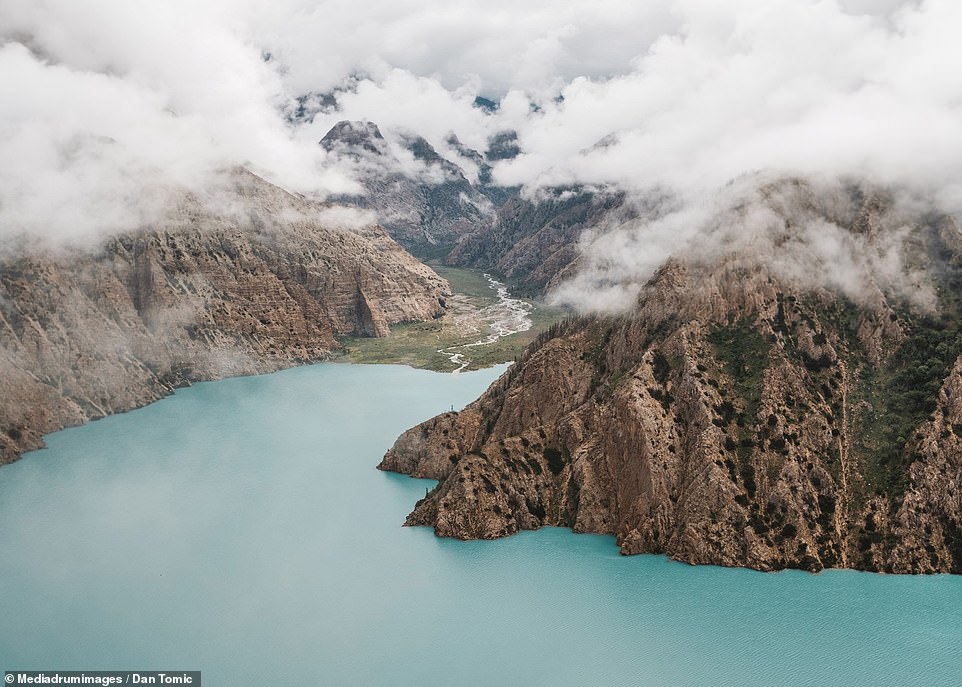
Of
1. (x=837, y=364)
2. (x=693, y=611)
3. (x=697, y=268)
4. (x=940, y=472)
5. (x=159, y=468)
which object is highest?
(x=697, y=268)

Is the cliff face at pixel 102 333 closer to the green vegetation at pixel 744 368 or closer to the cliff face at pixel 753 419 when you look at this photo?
the cliff face at pixel 753 419

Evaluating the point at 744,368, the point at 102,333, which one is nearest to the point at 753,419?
the point at 744,368

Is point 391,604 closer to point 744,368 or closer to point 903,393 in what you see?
point 744,368

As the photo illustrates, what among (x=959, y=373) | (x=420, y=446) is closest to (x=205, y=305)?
(x=420, y=446)

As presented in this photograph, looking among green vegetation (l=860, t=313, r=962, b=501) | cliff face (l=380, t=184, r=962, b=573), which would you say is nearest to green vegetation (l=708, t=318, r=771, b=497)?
cliff face (l=380, t=184, r=962, b=573)

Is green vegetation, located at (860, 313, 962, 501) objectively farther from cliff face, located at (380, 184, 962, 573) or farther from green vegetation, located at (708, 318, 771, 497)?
green vegetation, located at (708, 318, 771, 497)

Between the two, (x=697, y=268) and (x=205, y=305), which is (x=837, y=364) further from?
(x=205, y=305)
